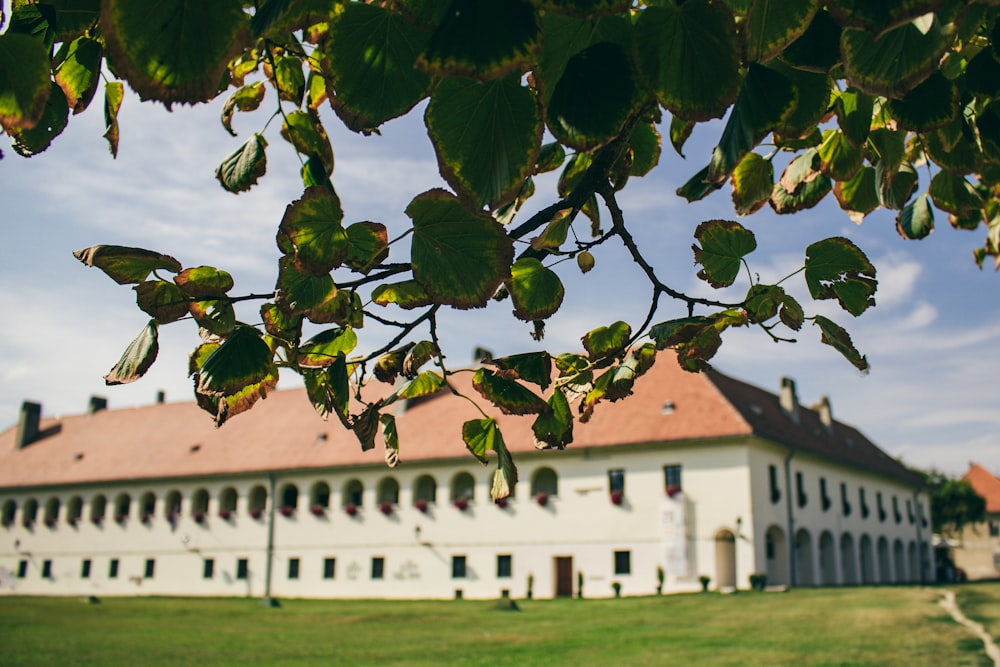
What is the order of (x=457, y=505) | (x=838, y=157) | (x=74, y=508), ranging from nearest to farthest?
(x=838, y=157) → (x=457, y=505) → (x=74, y=508)

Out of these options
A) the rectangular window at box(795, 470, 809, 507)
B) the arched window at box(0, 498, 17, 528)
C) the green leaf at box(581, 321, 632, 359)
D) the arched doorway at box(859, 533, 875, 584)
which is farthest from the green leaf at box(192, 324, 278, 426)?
the arched window at box(0, 498, 17, 528)

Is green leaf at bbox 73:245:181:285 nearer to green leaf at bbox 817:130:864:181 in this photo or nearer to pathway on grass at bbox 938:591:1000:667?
green leaf at bbox 817:130:864:181

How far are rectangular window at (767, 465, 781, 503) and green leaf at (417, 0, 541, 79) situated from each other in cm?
3555

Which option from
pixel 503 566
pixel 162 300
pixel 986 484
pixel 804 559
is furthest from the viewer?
pixel 986 484

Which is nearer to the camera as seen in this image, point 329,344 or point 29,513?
point 329,344

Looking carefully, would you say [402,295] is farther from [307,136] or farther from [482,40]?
[482,40]

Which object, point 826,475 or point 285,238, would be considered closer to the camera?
point 285,238

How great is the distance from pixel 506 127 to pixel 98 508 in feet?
167

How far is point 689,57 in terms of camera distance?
102 cm

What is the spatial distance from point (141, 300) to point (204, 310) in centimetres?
12

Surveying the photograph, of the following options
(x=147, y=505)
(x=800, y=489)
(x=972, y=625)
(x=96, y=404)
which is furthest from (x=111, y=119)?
(x=96, y=404)

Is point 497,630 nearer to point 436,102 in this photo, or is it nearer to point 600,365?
point 600,365

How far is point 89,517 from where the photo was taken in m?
45.7

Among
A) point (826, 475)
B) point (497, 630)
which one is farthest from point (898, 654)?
point (826, 475)
